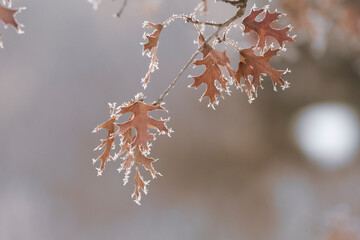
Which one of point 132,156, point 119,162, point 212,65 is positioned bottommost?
point 132,156

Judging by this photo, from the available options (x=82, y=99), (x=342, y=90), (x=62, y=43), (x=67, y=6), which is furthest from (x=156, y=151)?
(x=342, y=90)

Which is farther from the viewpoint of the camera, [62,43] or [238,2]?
[62,43]

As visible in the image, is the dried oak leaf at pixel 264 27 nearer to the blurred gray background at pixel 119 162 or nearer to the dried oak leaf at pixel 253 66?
the dried oak leaf at pixel 253 66

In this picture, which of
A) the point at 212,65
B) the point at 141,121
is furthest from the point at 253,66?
the point at 141,121

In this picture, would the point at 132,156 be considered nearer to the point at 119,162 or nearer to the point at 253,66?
the point at 253,66

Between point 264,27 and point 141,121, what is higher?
point 264,27

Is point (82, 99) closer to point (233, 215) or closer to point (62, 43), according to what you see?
point (62, 43)

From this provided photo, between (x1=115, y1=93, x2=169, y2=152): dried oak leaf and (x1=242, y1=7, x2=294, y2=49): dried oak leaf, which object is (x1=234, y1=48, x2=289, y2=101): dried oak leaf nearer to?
(x1=242, y1=7, x2=294, y2=49): dried oak leaf

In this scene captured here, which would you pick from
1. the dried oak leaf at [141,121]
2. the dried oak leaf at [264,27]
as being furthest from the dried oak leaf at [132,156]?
the dried oak leaf at [264,27]
